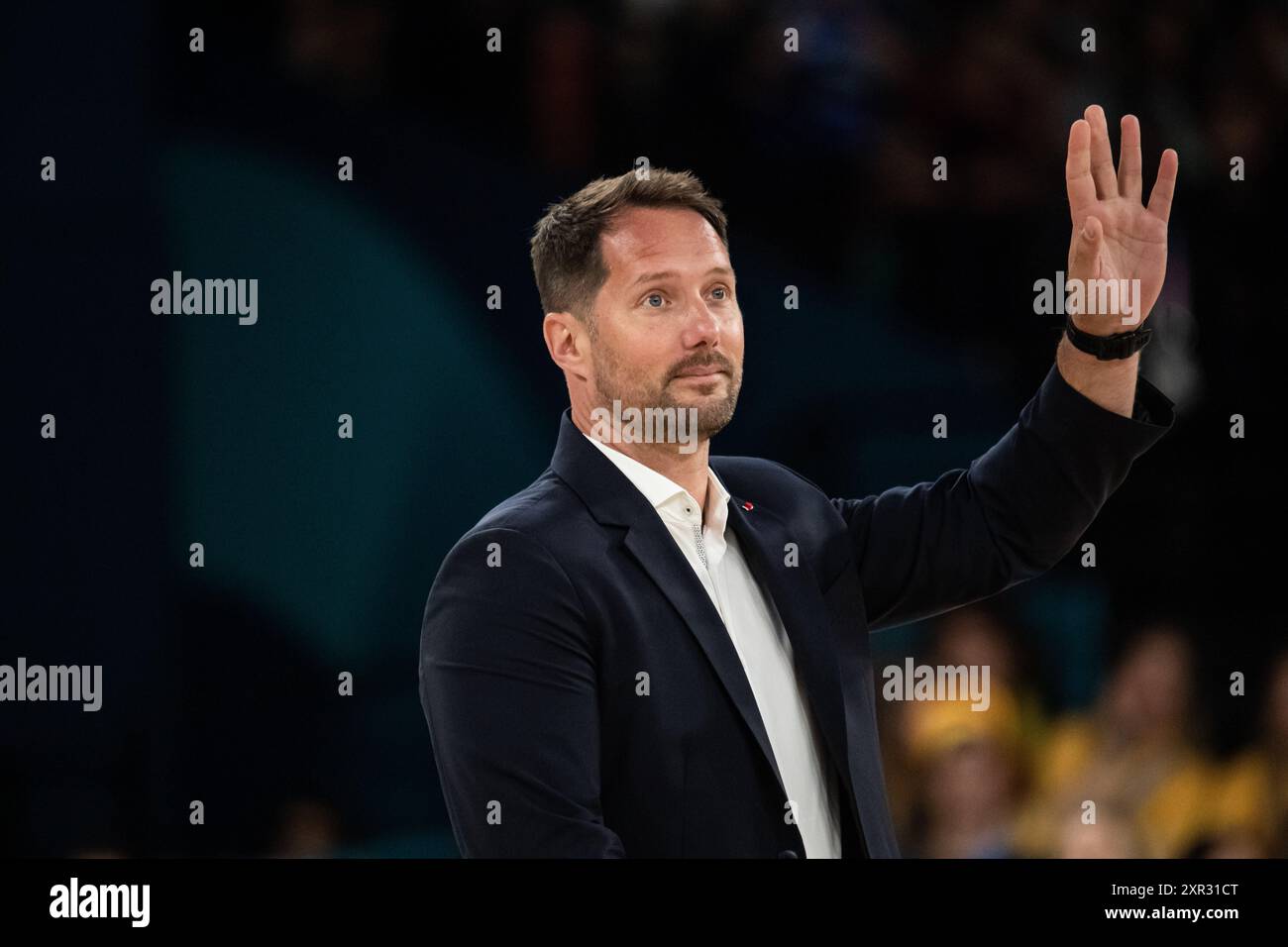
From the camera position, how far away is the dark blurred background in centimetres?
296

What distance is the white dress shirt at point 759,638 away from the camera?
6.46 feet

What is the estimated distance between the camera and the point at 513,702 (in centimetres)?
186

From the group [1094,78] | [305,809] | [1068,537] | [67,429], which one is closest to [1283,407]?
[1094,78]

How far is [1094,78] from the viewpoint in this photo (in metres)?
3.45

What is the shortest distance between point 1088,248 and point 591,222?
672 millimetres

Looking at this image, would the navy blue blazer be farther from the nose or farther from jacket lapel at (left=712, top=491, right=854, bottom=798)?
the nose

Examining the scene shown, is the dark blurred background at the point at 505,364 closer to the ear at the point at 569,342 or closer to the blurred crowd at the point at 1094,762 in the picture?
the blurred crowd at the point at 1094,762

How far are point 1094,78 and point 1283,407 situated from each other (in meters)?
0.83

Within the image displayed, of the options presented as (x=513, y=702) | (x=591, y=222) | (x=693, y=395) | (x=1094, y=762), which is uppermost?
(x=591, y=222)

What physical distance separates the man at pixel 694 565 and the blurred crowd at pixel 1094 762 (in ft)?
3.07

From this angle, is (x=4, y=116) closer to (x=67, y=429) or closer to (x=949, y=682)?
(x=67, y=429)

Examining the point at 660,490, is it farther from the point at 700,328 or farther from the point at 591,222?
the point at 591,222

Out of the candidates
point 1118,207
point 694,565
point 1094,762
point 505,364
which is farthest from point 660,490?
point 1094,762

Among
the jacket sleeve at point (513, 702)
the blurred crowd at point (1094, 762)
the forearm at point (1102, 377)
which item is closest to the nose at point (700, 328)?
the jacket sleeve at point (513, 702)
